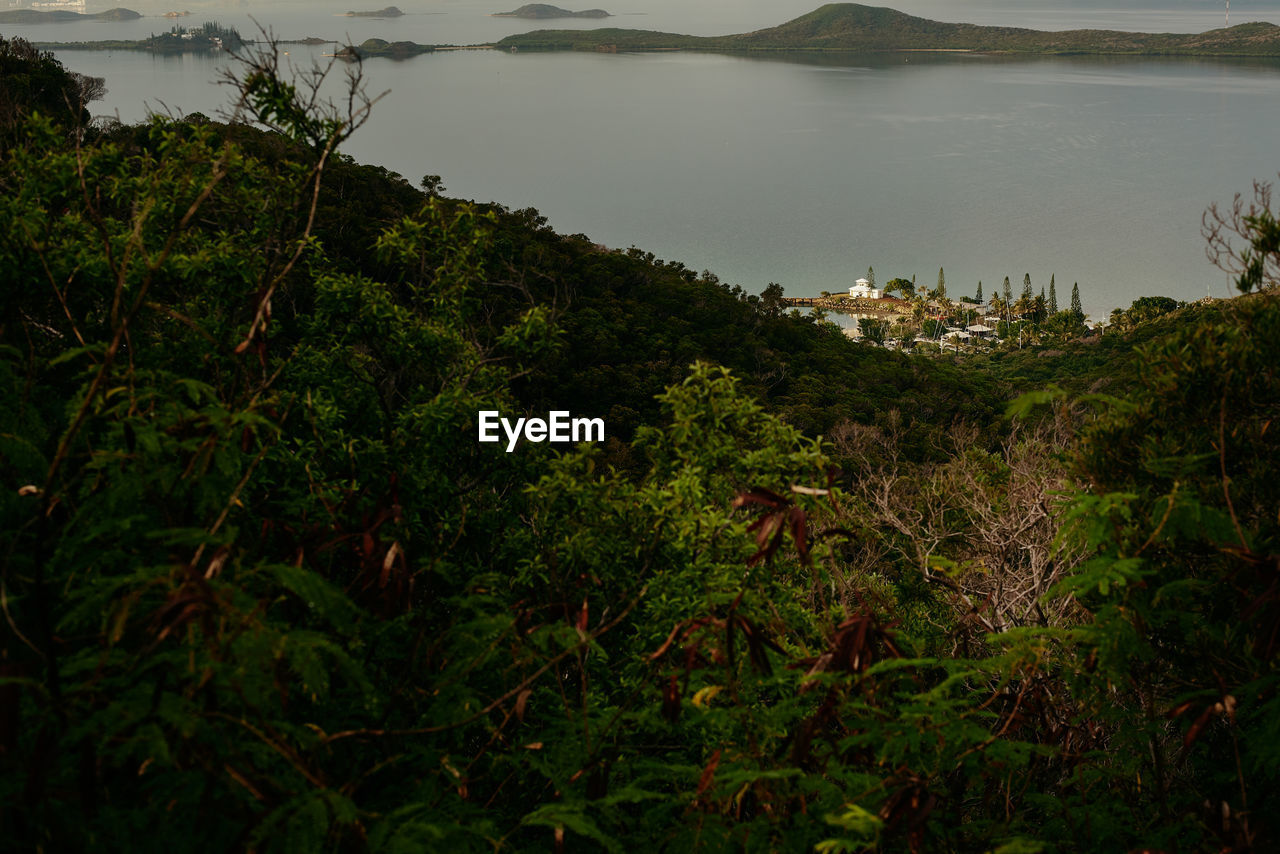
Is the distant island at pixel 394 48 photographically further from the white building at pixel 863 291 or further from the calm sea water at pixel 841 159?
the white building at pixel 863 291

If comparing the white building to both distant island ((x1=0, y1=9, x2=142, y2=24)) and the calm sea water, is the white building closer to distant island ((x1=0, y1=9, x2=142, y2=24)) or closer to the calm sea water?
the calm sea water

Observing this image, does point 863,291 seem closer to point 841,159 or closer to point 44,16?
point 841,159

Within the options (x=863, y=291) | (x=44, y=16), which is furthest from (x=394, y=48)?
(x=863, y=291)

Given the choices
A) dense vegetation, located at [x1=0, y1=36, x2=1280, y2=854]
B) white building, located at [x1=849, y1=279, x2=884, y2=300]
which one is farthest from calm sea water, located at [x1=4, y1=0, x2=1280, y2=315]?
dense vegetation, located at [x1=0, y1=36, x2=1280, y2=854]

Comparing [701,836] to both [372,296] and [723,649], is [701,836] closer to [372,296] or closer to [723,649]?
[723,649]

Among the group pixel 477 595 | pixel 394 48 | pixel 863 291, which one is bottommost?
pixel 863 291
